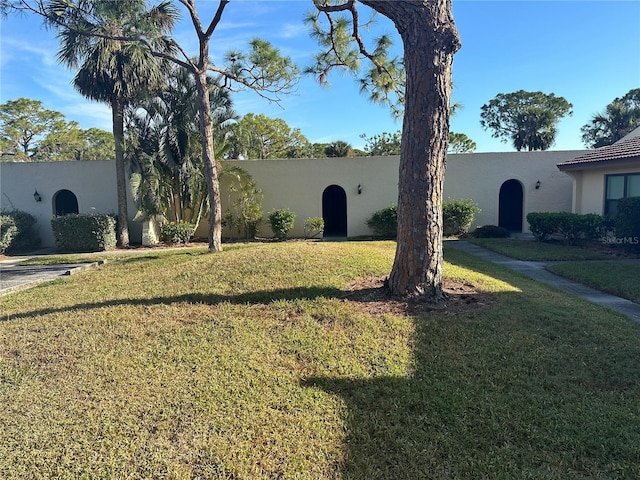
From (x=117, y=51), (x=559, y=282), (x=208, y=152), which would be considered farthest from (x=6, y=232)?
(x=559, y=282)

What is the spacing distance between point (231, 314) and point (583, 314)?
4.54m

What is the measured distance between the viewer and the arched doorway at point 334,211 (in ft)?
59.8

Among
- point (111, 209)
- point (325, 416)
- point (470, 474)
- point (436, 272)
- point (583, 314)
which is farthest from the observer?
point (111, 209)

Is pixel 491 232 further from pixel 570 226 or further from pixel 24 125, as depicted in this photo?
pixel 24 125

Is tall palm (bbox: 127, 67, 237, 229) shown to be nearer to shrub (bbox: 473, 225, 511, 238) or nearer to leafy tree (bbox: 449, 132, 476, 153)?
shrub (bbox: 473, 225, 511, 238)

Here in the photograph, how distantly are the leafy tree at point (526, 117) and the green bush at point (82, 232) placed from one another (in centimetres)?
3188

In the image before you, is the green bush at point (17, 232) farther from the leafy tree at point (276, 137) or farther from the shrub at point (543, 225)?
the leafy tree at point (276, 137)

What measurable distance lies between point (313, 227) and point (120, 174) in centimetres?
705

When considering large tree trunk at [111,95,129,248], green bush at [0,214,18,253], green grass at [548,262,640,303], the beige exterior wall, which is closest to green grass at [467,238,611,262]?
green grass at [548,262,640,303]

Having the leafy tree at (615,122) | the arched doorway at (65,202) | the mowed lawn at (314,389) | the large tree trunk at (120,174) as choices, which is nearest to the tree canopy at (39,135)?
the arched doorway at (65,202)

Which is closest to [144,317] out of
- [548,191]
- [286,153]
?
[548,191]

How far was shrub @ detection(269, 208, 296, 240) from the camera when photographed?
558 inches

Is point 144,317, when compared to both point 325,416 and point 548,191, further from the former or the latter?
point 548,191

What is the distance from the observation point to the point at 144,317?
5016 mm
